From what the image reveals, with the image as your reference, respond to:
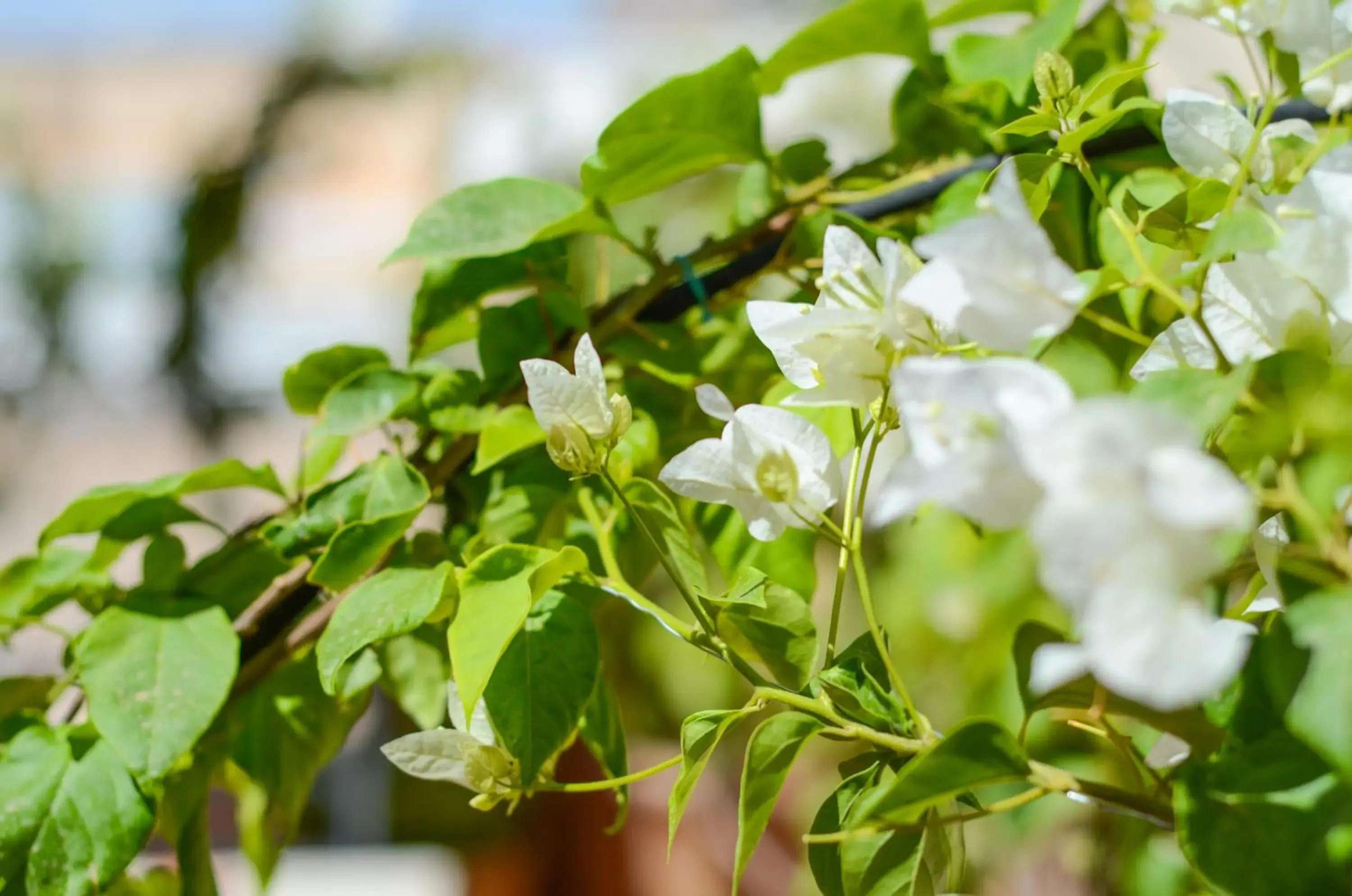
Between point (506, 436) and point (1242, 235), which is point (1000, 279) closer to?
point (1242, 235)

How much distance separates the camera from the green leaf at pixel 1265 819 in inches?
6.3

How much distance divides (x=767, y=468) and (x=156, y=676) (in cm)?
17

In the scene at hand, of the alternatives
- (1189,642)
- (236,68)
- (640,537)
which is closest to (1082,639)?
(1189,642)

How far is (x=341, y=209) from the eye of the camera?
6.75ft

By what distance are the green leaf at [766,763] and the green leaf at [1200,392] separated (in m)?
0.08

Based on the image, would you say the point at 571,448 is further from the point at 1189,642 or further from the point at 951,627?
the point at 951,627

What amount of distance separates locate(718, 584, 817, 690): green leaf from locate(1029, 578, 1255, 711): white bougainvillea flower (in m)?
0.09

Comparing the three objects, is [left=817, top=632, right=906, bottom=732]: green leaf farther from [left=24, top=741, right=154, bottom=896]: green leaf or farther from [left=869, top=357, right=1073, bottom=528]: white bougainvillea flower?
[left=24, top=741, right=154, bottom=896]: green leaf

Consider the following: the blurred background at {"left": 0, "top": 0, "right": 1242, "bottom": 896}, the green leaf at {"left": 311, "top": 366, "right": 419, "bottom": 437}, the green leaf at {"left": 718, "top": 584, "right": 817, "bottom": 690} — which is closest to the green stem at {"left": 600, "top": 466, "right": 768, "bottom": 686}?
Result: the green leaf at {"left": 718, "top": 584, "right": 817, "bottom": 690}

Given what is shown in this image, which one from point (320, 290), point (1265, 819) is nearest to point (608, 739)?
point (1265, 819)

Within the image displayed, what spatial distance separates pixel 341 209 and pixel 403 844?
3.87ft

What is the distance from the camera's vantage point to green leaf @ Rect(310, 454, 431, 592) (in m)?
0.27

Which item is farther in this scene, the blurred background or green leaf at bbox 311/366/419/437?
the blurred background

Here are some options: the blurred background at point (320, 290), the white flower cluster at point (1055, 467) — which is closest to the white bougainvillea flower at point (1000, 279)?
the white flower cluster at point (1055, 467)
